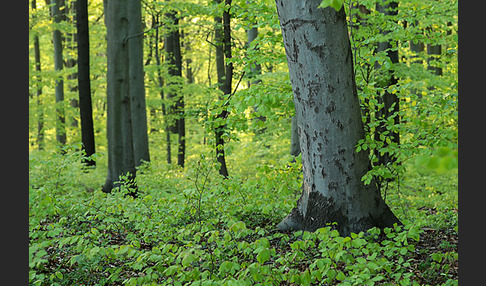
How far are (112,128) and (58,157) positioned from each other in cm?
236

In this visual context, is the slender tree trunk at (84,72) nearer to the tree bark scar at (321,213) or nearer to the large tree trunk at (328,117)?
the tree bark scar at (321,213)

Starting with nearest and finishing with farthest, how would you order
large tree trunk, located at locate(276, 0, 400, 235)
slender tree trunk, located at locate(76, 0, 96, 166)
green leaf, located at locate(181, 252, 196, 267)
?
green leaf, located at locate(181, 252, 196, 267) → large tree trunk, located at locate(276, 0, 400, 235) → slender tree trunk, located at locate(76, 0, 96, 166)

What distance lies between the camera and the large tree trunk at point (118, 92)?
8273 millimetres

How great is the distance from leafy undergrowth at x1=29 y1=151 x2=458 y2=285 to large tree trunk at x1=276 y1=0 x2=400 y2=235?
1.25 feet

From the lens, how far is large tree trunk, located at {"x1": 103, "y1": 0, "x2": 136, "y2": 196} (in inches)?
326

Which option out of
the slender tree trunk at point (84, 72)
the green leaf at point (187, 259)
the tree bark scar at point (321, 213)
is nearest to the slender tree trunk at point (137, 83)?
the slender tree trunk at point (84, 72)

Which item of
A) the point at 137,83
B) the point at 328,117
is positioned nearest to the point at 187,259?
the point at 328,117

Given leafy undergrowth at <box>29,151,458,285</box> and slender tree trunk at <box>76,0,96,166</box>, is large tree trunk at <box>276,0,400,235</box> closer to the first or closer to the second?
leafy undergrowth at <box>29,151,458,285</box>

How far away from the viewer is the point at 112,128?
27.9 ft

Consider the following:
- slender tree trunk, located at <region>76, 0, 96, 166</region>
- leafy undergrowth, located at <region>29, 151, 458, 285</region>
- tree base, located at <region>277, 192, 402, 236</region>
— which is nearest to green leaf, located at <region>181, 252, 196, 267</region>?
leafy undergrowth, located at <region>29, 151, 458, 285</region>

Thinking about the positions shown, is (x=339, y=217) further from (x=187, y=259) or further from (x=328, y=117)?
(x=187, y=259)

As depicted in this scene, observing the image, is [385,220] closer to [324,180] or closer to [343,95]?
[324,180]

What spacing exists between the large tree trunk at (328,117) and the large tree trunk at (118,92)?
4.93 metres

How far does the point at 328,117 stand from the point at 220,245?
5.69 ft
